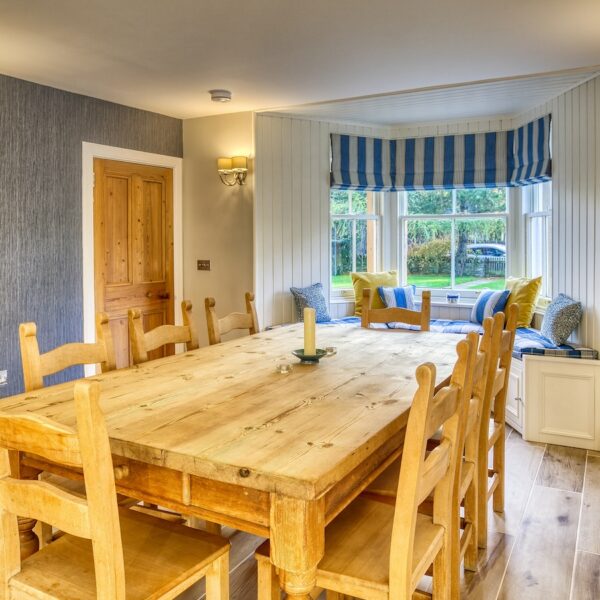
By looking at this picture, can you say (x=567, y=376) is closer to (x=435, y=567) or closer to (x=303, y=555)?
(x=435, y=567)

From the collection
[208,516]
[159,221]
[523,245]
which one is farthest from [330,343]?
[523,245]

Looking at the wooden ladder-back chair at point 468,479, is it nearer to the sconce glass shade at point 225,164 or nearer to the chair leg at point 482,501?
the chair leg at point 482,501

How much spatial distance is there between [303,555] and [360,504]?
1.82 ft

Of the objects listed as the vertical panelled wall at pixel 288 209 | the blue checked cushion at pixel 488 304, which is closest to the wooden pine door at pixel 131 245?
the vertical panelled wall at pixel 288 209

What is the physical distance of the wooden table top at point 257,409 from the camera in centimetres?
137

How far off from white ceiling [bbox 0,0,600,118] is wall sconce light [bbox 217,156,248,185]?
67 centimetres

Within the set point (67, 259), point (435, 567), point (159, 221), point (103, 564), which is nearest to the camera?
point (103, 564)

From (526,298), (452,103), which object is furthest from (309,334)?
(452,103)

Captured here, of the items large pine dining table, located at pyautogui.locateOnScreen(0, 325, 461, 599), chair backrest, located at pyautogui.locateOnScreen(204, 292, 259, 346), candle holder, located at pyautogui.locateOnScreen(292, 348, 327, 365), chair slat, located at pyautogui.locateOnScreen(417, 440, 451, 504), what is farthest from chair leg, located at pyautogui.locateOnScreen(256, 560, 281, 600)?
chair backrest, located at pyautogui.locateOnScreen(204, 292, 259, 346)

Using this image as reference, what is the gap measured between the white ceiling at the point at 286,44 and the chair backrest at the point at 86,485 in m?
2.23

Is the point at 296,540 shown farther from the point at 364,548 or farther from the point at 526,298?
the point at 526,298

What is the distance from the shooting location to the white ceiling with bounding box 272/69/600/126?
14.1 ft

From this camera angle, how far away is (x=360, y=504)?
1828mm

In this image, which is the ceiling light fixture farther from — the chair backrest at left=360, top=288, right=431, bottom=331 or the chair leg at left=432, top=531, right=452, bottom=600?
the chair leg at left=432, top=531, right=452, bottom=600
